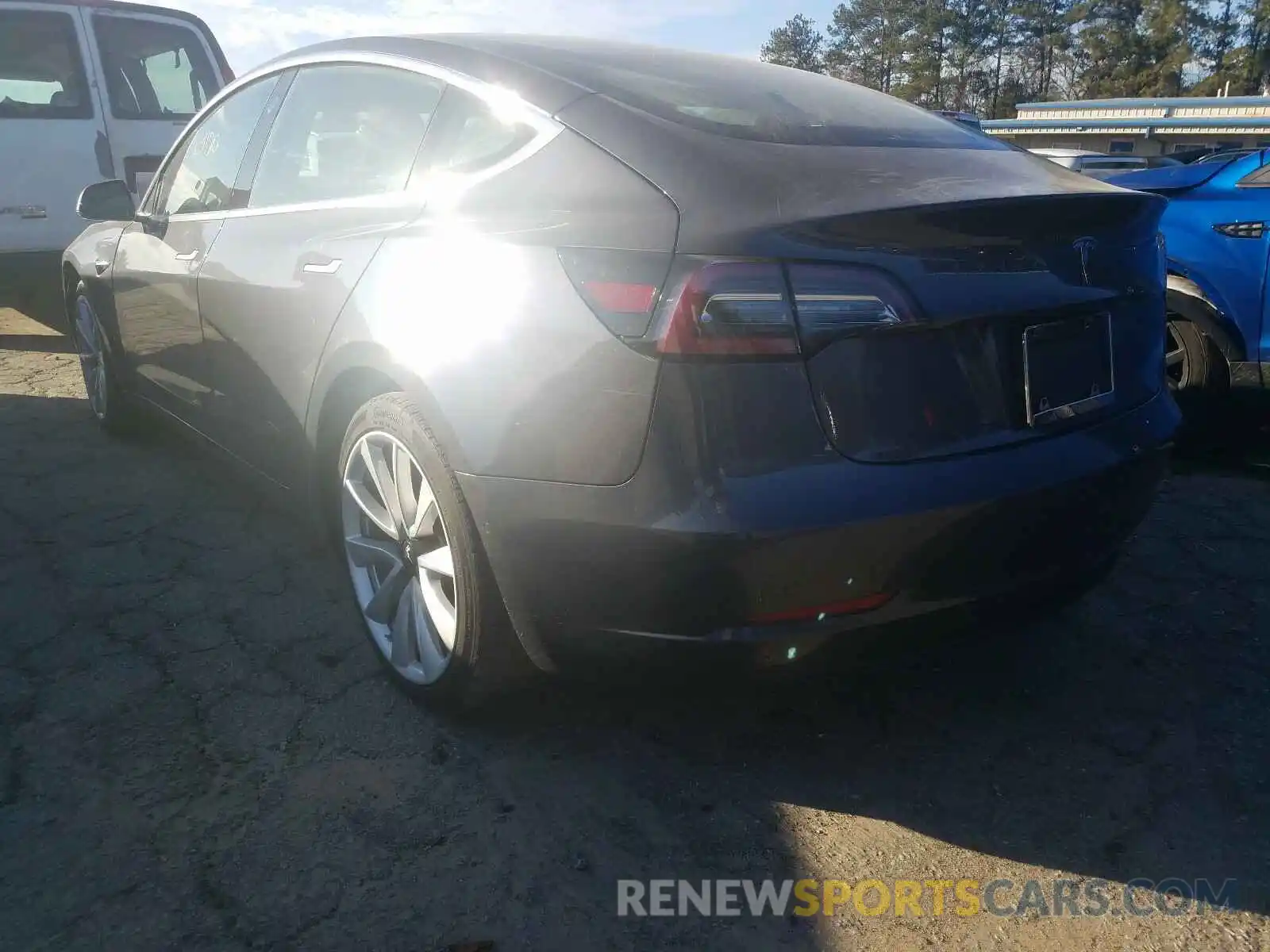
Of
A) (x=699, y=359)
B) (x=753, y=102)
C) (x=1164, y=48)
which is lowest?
(x=699, y=359)

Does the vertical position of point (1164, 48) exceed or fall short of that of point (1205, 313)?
it exceeds it

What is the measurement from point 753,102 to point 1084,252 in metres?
0.81

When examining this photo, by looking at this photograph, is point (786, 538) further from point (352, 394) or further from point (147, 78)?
point (147, 78)

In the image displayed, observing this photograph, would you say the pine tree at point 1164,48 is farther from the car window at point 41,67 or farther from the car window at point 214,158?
the car window at point 214,158

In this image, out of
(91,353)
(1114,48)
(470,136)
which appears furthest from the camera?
(1114,48)

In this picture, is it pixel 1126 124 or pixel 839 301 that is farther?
pixel 1126 124

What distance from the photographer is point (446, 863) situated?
209 centimetres

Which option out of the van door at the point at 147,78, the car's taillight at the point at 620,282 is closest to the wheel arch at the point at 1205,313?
the car's taillight at the point at 620,282

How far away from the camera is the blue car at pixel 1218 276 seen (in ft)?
14.1

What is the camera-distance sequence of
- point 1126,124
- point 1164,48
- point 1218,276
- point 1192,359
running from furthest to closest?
point 1164,48 < point 1126,124 < point 1192,359 < point 1218,276

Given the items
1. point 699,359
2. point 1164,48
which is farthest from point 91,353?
point 1164,48

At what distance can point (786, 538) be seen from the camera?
1.86 meters

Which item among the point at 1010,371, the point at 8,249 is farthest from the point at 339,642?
the point at 8,249

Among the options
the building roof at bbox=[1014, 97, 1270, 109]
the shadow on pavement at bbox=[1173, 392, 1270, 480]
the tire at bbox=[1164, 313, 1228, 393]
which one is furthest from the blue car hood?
the building roof at bbox=[1014, 97, 1270, 109]
